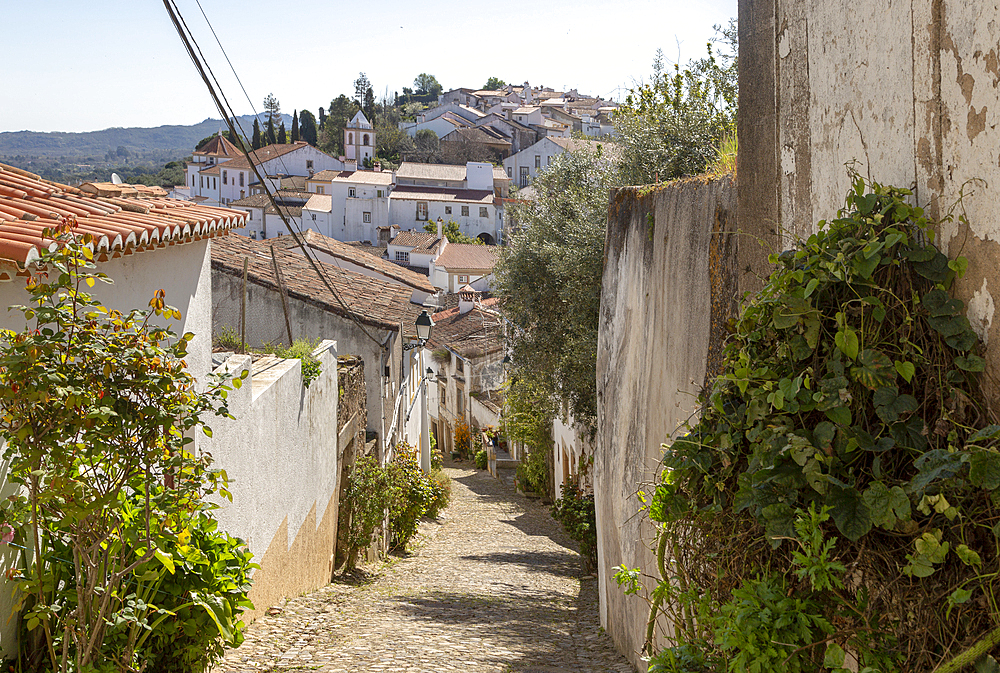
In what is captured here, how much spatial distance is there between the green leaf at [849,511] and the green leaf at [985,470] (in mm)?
288

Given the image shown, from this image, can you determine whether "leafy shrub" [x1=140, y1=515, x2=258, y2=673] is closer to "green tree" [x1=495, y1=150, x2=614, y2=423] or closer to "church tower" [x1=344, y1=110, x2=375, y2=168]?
"green tree" [x1=495, y1=150, x2=614, y2=423]

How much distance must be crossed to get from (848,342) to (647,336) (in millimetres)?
4214

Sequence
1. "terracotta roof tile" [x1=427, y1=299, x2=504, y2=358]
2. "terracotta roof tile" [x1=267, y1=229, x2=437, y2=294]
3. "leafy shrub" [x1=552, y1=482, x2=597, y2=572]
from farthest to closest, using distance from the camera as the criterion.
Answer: "terracotta roof tile" [x1=427, y1=299, x2=504, y2=358]
"terracotta roof tile" [x1=267, y1=229, x2=437, y2=294]
"leafy shrub" [x1=552, y1=482, x2=597, y2=572]

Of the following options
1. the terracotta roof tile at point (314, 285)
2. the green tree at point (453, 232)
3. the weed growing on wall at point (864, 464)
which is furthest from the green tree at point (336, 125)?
the weed growing on wall at point (864, 464)

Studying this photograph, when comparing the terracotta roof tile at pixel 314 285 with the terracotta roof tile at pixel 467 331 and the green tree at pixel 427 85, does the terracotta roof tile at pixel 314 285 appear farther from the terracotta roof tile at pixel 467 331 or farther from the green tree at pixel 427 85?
the green tree at pixel 427 85

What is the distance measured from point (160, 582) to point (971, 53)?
4.55 metres

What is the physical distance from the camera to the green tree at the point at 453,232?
65.3 metres

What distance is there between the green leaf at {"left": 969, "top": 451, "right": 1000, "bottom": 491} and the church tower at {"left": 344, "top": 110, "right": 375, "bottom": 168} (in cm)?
8396

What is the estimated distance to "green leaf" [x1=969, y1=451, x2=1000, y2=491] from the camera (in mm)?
1885

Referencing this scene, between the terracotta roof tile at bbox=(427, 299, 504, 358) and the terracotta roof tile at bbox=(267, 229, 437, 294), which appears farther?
the terracotta roof tile at bbox=(427, 299, 504, 358)

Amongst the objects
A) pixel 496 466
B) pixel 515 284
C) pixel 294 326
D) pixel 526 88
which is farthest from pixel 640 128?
pixel 526 88

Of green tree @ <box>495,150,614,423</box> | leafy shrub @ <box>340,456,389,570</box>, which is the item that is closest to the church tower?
green tree @ <box>495,150,614,423</box>

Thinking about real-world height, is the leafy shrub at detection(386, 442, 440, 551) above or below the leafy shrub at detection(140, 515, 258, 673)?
below

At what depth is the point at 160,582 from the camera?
15.0 feet
